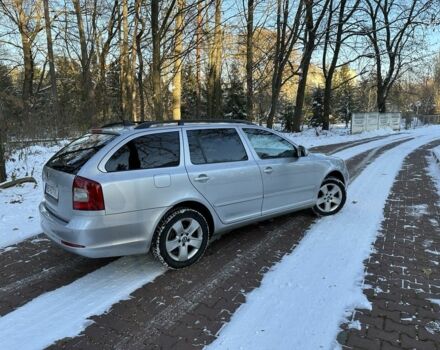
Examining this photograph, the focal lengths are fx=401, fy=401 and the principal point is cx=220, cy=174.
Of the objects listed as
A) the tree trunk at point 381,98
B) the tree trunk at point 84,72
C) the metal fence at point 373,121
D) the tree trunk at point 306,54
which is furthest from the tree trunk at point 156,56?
the tree trunk at point 381,98

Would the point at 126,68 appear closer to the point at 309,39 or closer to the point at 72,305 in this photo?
the point at 309,39

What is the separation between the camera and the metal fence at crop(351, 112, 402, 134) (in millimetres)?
27781

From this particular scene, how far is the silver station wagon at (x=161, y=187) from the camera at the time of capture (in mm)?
4035

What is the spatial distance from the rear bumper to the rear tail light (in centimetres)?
10

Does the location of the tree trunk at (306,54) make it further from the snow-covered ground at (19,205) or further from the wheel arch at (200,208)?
the wheel arch at (200,208)

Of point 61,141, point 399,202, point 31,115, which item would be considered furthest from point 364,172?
point 31,115

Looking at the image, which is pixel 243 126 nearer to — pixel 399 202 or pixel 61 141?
pixel 399 202

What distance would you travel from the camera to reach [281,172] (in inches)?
224

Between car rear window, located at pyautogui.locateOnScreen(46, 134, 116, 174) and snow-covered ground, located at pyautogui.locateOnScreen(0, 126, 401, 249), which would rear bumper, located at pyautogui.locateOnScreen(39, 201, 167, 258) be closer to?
car rear window, located at pyautogui.locateOnScreen(46, 134, 116, 174)

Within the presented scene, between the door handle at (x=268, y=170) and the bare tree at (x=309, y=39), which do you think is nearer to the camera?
the door handle at (x=268, y=170)

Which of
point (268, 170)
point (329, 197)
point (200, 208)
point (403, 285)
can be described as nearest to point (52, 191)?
point (200, 208)

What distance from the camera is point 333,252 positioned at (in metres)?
5.07

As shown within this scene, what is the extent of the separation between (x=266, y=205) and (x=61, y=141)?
12435 millimetres

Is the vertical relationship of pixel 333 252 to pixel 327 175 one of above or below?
below
